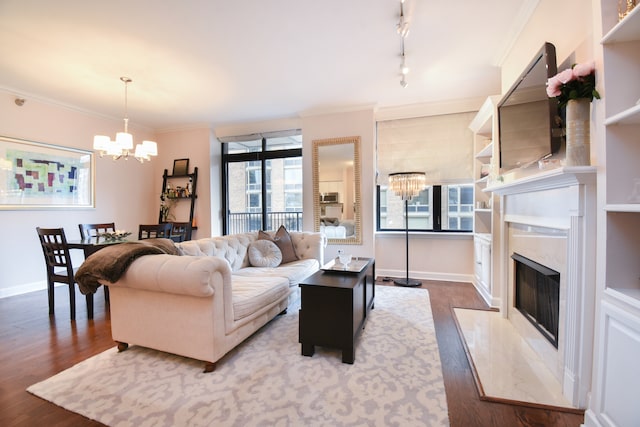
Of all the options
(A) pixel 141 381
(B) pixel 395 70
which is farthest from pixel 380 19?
(A) pixel 141 381

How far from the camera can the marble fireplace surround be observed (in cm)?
148

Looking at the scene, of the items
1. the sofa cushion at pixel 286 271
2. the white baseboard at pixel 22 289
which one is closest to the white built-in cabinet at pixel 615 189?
the sofa cushion at pixel 286 271

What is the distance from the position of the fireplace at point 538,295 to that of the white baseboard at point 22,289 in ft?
19.3

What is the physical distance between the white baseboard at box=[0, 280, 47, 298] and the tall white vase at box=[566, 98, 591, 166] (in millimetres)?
5942

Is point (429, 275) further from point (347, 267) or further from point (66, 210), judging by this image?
point (66, 210)

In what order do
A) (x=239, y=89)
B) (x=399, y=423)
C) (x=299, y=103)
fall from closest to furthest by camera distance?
(x=399, y=423) < (x=239, y=89) < (x=299, y=103)

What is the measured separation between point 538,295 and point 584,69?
167cm

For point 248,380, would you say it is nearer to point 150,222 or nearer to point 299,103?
point 299,103

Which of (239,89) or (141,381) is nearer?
(141,381)

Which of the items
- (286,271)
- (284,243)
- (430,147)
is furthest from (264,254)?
(430,147)

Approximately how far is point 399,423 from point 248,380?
95 centimetres

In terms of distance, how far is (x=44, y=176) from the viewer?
392 centimetres

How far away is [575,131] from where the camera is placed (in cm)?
152

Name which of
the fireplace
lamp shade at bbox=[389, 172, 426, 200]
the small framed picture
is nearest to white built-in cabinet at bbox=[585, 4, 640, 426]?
Answer: the fireplace
